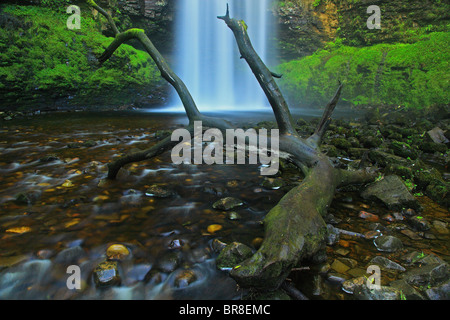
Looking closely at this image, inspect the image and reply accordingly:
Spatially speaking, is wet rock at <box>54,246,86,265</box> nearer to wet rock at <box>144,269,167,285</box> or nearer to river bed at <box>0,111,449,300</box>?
river bed at <box>0,111,449,300</box>

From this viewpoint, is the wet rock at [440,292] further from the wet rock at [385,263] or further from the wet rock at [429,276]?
the wet rock at [385,263]

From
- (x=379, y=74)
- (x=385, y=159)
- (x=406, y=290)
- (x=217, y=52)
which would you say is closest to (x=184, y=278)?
(x=406, y=290)

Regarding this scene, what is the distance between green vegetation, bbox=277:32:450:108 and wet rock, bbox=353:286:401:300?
16.9 metres

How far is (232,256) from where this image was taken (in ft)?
7.38

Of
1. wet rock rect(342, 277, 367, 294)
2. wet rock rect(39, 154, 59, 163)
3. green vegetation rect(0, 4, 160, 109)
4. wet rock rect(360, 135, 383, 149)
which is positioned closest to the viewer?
wet rock rect(342, 277, 367, 294)

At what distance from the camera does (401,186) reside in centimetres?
346

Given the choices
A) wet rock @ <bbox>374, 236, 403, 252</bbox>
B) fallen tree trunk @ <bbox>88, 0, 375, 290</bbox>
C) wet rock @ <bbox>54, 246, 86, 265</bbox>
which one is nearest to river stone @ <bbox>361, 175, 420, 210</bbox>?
fallen tree trunk @ <bbox>88, 0, 375, 290</bbox>

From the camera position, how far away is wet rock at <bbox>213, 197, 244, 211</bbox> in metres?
3.31

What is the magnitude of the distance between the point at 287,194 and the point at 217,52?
24.1m

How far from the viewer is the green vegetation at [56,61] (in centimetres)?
1161

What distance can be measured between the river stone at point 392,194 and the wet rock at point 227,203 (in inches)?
76.5

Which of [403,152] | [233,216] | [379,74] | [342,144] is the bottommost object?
[233,216]

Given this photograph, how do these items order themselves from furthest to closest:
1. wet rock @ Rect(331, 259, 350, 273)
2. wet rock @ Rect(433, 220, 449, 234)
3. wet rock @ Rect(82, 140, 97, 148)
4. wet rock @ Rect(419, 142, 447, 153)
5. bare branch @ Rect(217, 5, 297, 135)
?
1. wet rock @ Rect(82, 140, 97, 148)
2. wet rock @ Rect(419, 142, 447, 153)
3. bare branch @ Rect(217, 5, 297, 135)
4. wet rock @ Rect(433, 220, 449, 234)
5. wet rock @ Rect(331, 259, 350, 273)

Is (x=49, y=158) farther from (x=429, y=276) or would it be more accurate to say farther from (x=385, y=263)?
(x=429, y=276)
